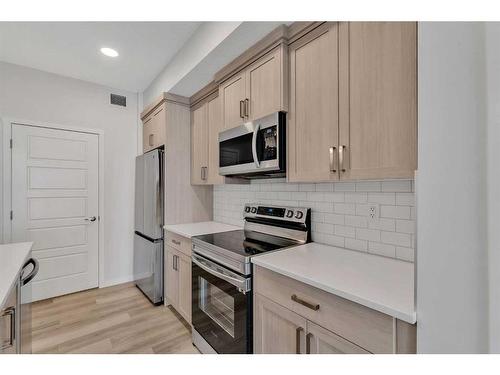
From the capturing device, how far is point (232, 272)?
4.98 feet

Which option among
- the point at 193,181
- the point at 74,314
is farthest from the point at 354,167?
the point at 74,314

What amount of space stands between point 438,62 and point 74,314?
332 cm

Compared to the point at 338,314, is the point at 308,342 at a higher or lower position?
lower

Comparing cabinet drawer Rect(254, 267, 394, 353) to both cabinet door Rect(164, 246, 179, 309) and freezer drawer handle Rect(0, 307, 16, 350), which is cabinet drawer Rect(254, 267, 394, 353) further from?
cabinet door Rect(164, 246, 179, 309)

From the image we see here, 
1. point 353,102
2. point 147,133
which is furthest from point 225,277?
point 147,133

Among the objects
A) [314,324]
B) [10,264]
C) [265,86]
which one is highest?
[265,86]

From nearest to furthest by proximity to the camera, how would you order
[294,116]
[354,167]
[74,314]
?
[354,167] → [294,116] → [74,314]

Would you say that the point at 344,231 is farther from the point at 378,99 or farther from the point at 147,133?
the point at 147,133

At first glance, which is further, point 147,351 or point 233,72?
point 233,72

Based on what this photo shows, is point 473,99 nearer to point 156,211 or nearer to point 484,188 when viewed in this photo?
point 484,188

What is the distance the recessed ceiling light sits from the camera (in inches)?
90.2

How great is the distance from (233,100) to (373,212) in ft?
4.43

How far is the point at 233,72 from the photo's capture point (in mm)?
1992

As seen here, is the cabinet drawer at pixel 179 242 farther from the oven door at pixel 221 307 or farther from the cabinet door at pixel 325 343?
the cabinet door at pixel 325 343
